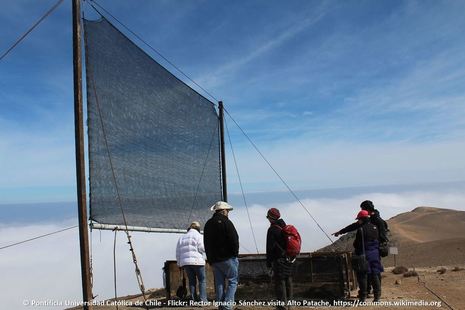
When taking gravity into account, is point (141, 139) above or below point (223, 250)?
above

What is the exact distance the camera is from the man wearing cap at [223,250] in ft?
26.8

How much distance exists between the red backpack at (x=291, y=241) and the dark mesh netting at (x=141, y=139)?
124 inches

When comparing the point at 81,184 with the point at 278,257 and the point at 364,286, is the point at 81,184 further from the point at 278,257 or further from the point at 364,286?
the point at 364,286

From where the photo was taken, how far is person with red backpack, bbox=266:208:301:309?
859 centimetres

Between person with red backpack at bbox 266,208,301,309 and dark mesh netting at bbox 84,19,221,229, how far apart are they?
2.90m

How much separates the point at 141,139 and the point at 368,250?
5.25 meters

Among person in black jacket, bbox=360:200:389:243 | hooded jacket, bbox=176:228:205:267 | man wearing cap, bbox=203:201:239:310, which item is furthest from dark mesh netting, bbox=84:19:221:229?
person in black jacket, bbox=360:200:389:243

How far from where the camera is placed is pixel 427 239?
4584cm

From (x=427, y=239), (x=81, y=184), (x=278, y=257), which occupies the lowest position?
(x=427, y=239)

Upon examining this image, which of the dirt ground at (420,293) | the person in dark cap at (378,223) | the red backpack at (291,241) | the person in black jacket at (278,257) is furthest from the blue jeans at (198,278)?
the person in dark cap at (378,223)

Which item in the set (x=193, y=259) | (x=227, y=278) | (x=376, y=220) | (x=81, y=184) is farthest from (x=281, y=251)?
(x=81, y=184)

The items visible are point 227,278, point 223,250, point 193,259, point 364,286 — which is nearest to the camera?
point 223,250

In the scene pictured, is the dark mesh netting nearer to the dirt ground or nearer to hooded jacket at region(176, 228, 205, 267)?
hooded jacket at region(176, 228, 205, 267)

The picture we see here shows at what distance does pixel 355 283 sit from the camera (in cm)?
1227
